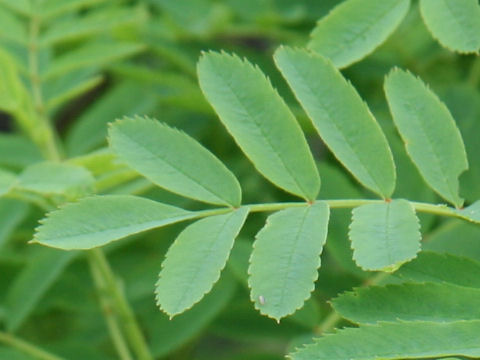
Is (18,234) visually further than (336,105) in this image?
Yes

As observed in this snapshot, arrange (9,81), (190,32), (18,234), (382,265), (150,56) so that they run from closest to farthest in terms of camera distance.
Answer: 1. (382,265)
2. (9,81)
3. (18,234)
4. (190,32)
5. (150,56)

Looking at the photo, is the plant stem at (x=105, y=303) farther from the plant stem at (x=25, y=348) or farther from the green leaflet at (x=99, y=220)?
the green leaflet at (x=99, y=220)

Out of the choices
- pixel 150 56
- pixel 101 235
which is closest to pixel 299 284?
pixel 101 235

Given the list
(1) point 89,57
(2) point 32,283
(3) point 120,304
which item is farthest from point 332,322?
(1) point 89,57

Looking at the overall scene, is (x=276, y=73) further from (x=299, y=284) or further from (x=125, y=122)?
(x=299, y=284)

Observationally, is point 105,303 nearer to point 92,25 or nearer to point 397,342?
point 92,25

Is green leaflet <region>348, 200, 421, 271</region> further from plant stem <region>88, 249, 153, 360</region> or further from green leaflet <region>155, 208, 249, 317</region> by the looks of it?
plant stem <region>88, 249, 153, 360</region>
